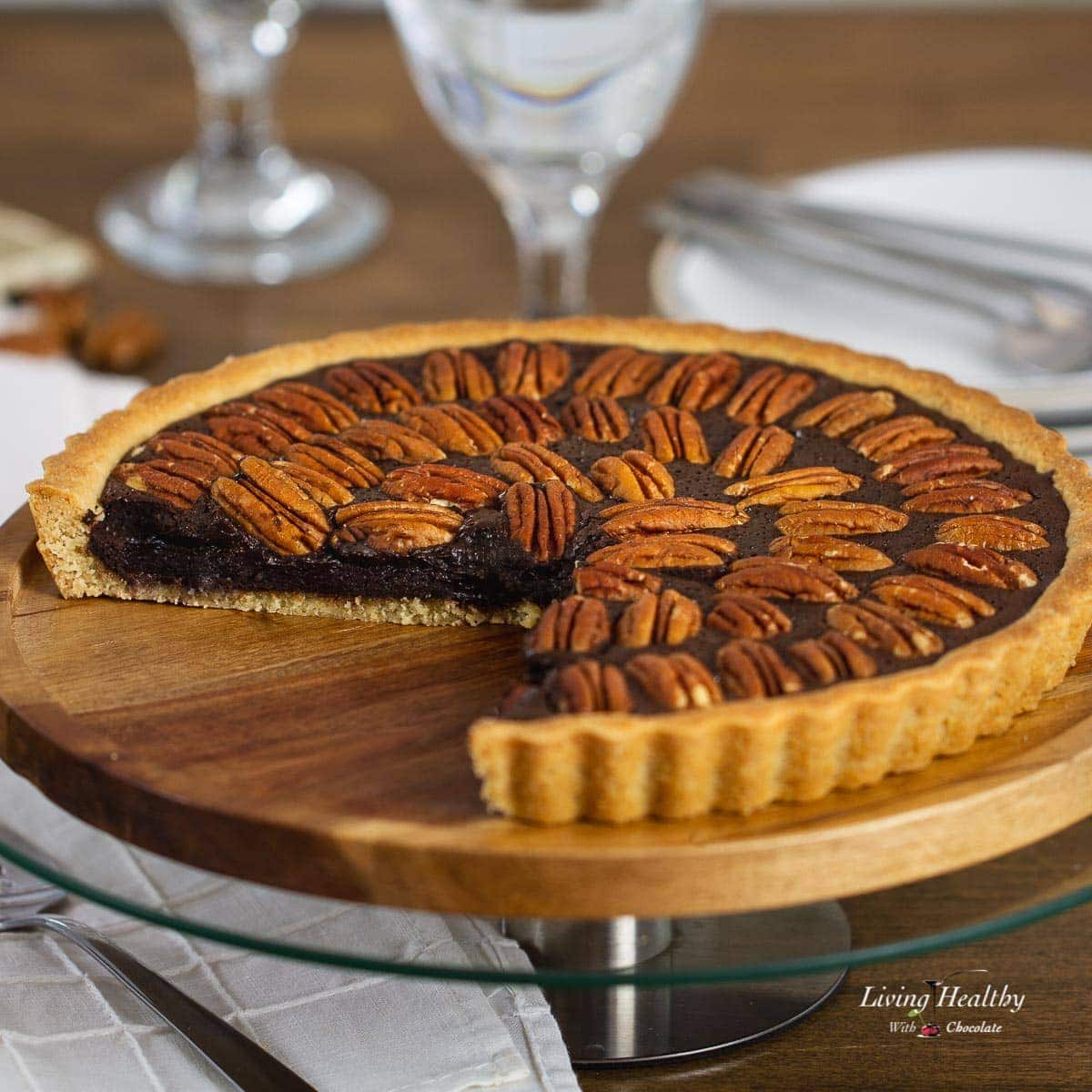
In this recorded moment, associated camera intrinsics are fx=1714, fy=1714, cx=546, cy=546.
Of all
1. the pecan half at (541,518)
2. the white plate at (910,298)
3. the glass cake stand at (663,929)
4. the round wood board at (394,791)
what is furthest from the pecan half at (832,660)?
the white plate at (910,298)

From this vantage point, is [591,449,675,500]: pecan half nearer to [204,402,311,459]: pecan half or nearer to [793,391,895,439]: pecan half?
[793,391,895,439]: pecan half

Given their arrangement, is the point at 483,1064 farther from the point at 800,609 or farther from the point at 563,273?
the point at 563,273

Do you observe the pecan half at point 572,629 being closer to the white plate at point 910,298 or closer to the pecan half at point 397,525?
the pecan half at point 397,525

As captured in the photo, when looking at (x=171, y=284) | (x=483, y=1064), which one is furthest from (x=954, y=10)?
(x=483, y=1064)

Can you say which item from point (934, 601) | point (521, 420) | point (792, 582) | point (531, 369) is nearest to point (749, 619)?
point (792, 582)

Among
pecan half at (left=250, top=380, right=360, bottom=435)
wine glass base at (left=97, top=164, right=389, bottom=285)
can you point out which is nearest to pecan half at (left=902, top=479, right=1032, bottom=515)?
pecan half at (left=250, top=380, right=360, bottom=435)
